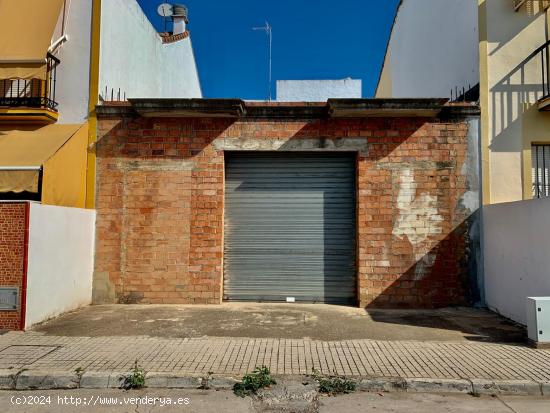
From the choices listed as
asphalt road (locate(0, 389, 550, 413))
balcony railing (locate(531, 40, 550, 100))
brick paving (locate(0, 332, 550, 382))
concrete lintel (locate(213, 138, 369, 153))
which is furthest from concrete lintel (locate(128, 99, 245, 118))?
balcony railing (locate(531, 40, 550, 100))

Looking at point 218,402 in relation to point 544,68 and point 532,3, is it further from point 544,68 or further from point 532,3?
point 532,3

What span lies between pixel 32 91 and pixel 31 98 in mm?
291

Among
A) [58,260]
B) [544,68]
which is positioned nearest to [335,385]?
[58,260]

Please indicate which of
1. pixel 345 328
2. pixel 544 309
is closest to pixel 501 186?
pixel 544 309

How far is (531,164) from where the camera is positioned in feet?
28.6

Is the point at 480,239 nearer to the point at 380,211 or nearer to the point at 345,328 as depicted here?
the point at 380,211

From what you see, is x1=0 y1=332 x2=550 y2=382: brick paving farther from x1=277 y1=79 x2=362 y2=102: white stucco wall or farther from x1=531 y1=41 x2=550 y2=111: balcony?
x1=277 y1=79 x2=362 y2=102: white stucco wall

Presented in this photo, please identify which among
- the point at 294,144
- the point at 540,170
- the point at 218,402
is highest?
the point at 294,144

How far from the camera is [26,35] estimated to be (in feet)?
28.7

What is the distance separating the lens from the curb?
468 centimetres

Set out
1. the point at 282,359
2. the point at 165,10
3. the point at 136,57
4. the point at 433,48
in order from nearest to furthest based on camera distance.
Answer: the point at 282,359
the point at 136,57
the point at 433,48
the point at 165,10

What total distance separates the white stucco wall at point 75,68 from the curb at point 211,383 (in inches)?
235

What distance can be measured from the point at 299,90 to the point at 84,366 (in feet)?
51.2

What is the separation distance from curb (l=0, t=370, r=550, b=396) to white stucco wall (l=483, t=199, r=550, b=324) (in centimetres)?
291
